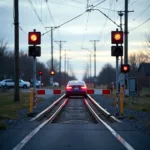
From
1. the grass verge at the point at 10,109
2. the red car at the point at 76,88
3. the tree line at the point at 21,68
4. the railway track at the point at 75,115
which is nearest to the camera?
the grass verge at the point at 10,109

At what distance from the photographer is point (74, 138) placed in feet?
42.0

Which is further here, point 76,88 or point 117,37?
point 76,88

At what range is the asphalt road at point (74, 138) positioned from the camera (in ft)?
36.6

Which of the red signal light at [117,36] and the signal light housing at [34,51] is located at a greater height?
the red signal light at [117,36]

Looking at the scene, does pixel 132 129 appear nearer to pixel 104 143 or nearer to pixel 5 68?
pixel 104 143

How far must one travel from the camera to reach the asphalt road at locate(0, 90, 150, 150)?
1116 centimetres

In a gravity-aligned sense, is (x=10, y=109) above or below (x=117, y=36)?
below

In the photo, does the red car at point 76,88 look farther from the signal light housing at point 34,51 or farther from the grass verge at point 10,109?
the signal light housing at point 34,51

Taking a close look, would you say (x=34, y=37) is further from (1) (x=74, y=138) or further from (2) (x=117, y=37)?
(1) (x=74, y=138)

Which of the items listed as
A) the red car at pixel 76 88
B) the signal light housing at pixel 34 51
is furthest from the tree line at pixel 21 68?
the signal light housing at pixel 34 51

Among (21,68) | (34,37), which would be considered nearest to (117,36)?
(34,37)

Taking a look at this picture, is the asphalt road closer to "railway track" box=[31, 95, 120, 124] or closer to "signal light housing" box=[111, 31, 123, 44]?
"railway track" box=[31, 95, 120, 124]

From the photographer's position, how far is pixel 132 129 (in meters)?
15.1

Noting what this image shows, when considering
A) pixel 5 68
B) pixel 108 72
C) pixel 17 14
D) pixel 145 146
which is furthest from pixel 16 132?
pixel 108 72
